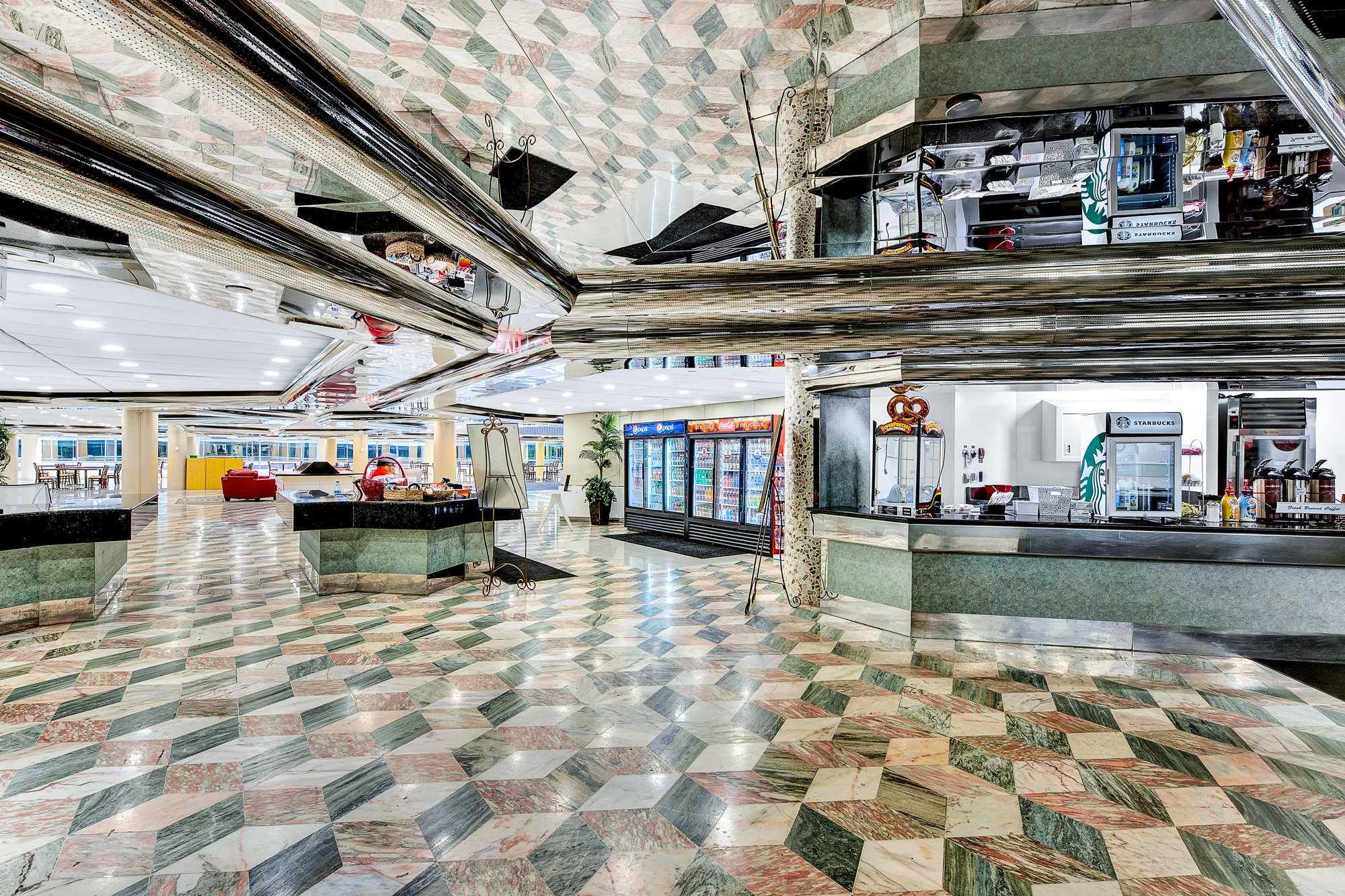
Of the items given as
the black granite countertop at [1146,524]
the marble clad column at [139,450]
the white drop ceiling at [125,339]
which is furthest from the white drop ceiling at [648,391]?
the marble clad column at [139,450]

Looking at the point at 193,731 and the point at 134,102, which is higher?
the point at 134,102

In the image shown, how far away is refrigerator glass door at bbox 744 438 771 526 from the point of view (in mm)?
9289

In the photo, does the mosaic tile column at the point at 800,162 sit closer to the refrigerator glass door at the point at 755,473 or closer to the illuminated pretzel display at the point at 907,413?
the illuminated pretzel display at the point at 907,413

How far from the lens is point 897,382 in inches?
183

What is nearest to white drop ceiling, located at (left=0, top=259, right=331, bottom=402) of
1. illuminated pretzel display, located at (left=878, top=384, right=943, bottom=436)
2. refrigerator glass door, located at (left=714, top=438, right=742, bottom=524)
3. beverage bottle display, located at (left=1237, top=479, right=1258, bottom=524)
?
illuminated pretzel display, located at (left=878, top=384, right=943, bottom=436)

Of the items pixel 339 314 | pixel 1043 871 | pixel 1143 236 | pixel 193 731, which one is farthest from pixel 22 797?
pixel 1143 236

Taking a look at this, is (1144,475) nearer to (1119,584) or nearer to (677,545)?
(1119,584)

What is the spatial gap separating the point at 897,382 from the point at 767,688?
2.63 metres

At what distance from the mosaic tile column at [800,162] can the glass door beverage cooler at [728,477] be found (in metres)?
A: 4.42

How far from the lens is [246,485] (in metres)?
17.3

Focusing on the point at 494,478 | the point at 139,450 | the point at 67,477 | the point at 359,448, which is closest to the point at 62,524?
the point at 494,478

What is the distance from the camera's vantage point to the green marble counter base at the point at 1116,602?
3.98m

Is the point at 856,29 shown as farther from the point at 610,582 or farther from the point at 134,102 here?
the point at 610,582

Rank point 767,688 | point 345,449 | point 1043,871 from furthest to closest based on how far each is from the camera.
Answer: point 345,449 < point 767,688 < point 1043,871
